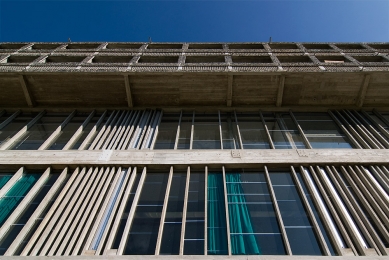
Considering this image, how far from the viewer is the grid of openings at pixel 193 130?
46.1ft

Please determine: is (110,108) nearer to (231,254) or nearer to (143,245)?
(143,245)

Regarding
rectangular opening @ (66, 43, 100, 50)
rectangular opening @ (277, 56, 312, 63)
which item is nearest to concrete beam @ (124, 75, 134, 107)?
rectangular opening @ (66, 43, 100, 50)

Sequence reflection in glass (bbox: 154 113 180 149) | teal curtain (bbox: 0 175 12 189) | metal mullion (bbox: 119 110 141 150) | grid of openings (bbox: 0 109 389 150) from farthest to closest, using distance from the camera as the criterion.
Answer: reflection in glass (bbox: 154 113 180 149)
grid of openings (bbox: 0 109 389 150)
metal mullion (bbox: 119 110 141 150)
teal curtain (bbox: 0 175 12 189)

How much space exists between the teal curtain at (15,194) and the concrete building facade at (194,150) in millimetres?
53

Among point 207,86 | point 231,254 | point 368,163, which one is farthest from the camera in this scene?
point 207,86

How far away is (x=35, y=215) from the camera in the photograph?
32.2 ft

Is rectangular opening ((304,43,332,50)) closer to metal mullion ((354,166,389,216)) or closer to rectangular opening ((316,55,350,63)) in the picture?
rectangular opening ((316,55,350,63))

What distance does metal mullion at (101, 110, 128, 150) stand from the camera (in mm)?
13641

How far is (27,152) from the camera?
42.3ft

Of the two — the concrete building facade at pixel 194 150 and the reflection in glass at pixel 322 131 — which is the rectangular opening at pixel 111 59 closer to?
the concrete building facade at pixel 194 150

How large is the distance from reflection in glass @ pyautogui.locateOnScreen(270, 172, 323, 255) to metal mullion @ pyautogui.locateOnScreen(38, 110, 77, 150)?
9554mm

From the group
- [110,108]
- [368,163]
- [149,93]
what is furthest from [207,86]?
[368,163]

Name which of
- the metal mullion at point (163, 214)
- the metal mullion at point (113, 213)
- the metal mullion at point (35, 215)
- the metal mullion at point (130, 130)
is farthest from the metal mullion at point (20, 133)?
the metal mullion at point (163, 214)

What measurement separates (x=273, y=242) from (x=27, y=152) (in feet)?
32.9
